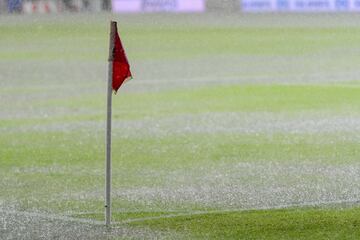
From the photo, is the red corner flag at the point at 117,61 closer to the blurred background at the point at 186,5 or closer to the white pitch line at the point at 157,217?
the white pitch line at the point at 157,217

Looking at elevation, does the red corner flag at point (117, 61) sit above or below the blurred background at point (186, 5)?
above

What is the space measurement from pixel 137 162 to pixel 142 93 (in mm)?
7881

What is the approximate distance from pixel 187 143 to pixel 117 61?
5307mm

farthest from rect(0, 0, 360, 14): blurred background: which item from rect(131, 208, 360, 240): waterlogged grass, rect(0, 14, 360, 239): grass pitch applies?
rect(131, 208, 360, 240): waterlogged grass

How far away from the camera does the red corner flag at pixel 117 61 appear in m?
8.51

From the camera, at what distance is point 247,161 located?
40.7 feet

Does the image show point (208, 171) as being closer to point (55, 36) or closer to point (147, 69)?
point (147, 69)

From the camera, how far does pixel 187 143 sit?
1388 centimetres

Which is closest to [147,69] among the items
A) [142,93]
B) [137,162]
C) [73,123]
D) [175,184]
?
[142,93]

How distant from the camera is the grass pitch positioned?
9.04 metres

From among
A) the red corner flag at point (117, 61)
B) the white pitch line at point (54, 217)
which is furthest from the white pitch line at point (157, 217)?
the red corner flag at point (117, 61)

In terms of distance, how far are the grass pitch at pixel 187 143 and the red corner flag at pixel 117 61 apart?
3.55 ft

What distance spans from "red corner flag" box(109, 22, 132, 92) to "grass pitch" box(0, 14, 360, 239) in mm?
1081

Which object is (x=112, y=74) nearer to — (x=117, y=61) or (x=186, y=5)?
(x=117, y=61)
